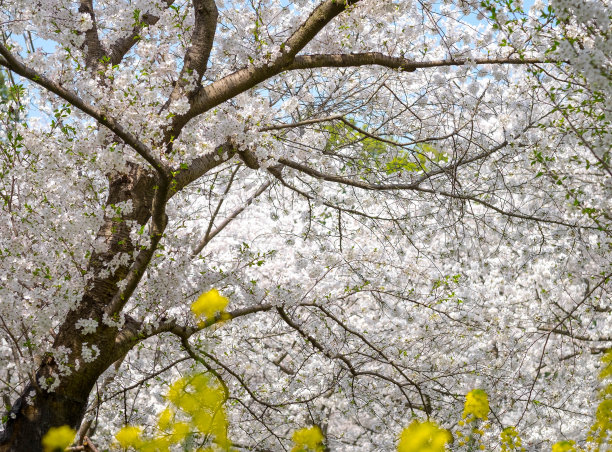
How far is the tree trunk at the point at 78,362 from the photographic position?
3.86 m

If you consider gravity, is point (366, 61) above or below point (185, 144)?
above

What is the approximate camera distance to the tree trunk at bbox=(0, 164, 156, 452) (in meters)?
3.86

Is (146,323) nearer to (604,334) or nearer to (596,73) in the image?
(596,73)

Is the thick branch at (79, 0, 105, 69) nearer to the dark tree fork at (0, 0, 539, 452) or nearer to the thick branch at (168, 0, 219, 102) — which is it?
the dark tree fork at (0, 0, 539, 452)

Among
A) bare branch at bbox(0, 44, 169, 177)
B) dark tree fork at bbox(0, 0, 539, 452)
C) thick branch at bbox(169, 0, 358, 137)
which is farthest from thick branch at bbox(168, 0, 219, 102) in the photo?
bare branch at bbox(0, 44, 169, 177)

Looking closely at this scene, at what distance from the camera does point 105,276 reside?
13.5 feet

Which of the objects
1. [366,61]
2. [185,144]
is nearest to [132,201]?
[185,144]

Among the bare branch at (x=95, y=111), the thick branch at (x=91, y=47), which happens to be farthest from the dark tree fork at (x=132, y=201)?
the thick branch at (x=91, y=47)

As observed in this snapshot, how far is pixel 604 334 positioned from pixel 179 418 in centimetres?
789

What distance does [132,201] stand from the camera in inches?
171

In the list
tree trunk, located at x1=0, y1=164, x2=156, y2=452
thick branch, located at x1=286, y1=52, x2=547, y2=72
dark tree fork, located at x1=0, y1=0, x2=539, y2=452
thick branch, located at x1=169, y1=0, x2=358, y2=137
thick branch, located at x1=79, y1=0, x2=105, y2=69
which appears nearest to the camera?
dark tree fork, located at x1=0, y1=0, x2=539, y2=452

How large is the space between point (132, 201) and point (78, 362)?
3.78 feet

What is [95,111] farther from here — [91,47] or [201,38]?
[91,47]

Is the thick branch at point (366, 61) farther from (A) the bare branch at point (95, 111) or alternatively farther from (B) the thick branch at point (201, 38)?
(A) the bare branch at point (95, 111)
